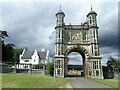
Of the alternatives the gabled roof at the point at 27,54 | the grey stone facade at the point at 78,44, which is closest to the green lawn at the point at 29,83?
Result: the grey stone facade at the point at 78,44

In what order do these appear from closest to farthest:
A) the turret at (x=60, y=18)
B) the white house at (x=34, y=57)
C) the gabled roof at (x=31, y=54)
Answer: the turret at (x=60, y=18) → the white house at (x=34, y=57) → the gabled roof at (x=31, y=54)

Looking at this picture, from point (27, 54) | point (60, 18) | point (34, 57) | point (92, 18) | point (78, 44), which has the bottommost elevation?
point (34, 57)

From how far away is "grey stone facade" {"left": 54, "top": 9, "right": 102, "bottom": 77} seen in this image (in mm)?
41375

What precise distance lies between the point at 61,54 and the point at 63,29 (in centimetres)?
572

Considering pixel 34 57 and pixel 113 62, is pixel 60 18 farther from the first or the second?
pixel 113 62

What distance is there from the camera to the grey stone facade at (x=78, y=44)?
41.4 meters

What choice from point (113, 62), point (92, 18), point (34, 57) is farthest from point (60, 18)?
point (113, 62)

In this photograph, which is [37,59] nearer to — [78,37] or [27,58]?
[27,58]

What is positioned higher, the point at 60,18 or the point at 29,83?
the point at 60,18

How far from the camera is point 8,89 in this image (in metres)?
14.8

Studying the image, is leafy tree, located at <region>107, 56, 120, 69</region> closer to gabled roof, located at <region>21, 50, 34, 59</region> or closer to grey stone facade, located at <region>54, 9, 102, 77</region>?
gabled roof, located at <region>21, 50, 34, 59</region>

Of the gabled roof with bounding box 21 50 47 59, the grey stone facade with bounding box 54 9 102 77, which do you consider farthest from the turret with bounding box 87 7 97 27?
the gabled roof with bounding box 21 50 47 59

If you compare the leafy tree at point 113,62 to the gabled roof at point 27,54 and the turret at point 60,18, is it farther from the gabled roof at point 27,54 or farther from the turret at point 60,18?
the turret at point 60,18

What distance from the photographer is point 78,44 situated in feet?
141
